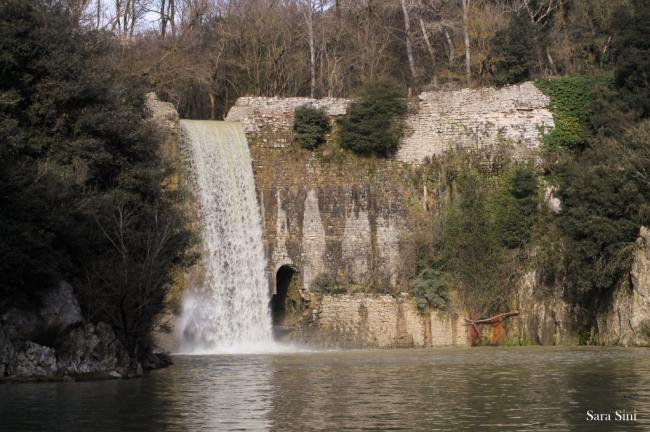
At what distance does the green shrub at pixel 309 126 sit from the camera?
138ft

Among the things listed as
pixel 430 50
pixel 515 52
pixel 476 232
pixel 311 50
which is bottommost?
pixel 476 232

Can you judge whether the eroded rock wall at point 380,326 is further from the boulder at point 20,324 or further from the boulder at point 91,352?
the boulder at point 20,324

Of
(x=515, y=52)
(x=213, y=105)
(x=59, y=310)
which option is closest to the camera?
(x=59, y=310)

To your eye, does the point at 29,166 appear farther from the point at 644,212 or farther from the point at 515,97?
the point at 515,97

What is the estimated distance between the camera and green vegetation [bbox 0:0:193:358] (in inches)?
876

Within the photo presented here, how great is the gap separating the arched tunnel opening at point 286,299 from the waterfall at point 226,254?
6.13ft

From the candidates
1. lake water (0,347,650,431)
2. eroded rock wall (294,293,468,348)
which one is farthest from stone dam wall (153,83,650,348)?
lake water (0,347,650,431)

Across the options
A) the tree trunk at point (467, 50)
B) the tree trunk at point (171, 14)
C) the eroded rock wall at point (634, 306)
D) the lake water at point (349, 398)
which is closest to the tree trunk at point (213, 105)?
the tree trunk at point (171, 14)

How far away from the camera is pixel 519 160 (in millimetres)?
42031

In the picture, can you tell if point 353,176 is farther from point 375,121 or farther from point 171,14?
point 171,14

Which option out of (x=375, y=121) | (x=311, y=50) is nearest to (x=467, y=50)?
(x=311, y=50)

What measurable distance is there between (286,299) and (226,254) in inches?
144

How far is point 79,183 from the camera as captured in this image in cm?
2503

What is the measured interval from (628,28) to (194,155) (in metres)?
16.9
